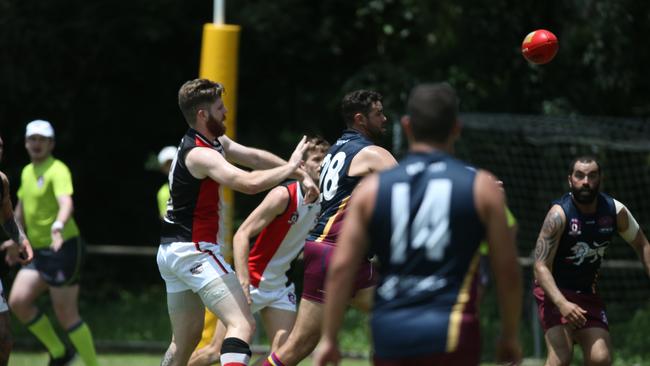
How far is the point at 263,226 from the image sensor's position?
8625 mm

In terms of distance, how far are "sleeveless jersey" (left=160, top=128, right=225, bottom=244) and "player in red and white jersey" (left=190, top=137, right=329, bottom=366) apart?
3.42 feet

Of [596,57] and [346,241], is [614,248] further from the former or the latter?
[346,241]

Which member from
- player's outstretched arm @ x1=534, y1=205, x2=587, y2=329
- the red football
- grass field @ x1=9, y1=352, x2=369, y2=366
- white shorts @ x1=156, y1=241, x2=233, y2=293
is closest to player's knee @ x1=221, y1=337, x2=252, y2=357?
white shorts @ x1=156, y1=241, x2=233, y2=293

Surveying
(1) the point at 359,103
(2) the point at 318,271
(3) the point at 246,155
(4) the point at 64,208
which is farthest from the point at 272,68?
(2) the point at 318,271

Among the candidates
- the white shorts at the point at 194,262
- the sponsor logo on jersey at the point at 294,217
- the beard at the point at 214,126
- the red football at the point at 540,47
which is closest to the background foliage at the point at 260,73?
the red football at the point at 540,47

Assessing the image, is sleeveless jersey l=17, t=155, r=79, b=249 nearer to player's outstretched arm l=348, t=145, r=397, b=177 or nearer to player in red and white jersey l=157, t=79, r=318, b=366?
player in red and white jersey l=157, t=79, r=318, b=366

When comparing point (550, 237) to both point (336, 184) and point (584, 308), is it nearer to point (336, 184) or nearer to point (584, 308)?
point (584, 308)

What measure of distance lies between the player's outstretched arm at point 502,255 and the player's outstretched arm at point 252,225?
12.0 feet

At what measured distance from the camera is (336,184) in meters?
7.91

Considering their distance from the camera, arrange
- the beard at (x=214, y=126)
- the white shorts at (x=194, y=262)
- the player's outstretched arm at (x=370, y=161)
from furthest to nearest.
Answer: the player's outstretched arm at (x=370, y=161) → the beard at (x=214, y=126) → the white shorts at (x=194, y=262)

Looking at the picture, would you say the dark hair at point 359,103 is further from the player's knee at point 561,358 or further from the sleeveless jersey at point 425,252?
the sleeveless jersey at point 425,252

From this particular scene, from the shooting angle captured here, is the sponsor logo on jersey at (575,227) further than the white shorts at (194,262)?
Yes

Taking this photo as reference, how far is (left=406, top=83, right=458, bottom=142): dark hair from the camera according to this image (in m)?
4.81

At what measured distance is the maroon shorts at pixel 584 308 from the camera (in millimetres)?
8430
